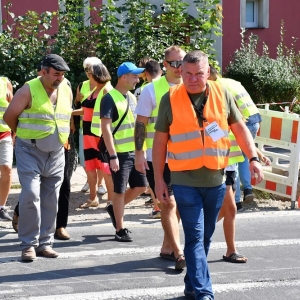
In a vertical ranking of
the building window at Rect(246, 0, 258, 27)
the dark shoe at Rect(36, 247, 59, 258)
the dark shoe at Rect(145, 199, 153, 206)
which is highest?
the building window at Rect(246, 0, 258, 27)

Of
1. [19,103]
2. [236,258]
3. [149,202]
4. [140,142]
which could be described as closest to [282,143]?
[149,202]

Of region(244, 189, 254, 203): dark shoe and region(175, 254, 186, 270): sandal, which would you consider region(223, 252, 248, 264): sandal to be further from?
region(244, 189, 254, 203): dark shoe

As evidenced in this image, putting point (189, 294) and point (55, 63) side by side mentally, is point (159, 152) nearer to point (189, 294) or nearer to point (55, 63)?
point (189, 294)

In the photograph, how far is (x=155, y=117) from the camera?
21.8ft

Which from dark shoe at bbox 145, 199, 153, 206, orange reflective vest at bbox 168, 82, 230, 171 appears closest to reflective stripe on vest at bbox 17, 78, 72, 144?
orange reflective vest at bbox 168, 82, 230, 171

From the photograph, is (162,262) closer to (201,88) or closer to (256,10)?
(201,88)

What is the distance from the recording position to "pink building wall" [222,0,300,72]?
20.7 m

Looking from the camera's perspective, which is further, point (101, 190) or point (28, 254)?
point (101, 190)

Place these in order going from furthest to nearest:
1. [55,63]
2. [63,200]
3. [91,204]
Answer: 1. [91,204]
2. [63,200]
3. [55,63]

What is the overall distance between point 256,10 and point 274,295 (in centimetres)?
1701

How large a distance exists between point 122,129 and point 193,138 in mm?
2384

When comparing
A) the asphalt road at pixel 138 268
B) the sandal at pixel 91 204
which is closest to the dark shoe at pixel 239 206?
the asphalt road at pixel 138 268

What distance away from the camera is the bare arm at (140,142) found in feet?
21.6

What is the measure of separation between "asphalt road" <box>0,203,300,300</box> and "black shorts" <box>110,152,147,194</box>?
57cm
